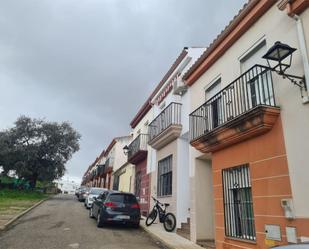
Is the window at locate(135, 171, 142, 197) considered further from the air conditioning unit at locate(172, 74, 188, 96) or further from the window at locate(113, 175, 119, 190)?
the window at locate(113, 175, 119, 190)

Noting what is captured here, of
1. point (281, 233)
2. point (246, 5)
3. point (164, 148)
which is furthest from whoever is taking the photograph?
point (164, 148)

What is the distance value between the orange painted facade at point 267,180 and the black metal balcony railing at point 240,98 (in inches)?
32.1

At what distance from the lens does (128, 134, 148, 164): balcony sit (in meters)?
17.4

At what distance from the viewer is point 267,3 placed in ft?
23.6

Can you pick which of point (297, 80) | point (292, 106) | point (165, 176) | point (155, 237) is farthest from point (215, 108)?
point (165, 176)

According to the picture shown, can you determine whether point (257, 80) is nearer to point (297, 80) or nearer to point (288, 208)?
point (297, 80)

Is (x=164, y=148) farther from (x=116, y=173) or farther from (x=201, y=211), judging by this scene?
(x=116, y=173)

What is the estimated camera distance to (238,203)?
301 inches

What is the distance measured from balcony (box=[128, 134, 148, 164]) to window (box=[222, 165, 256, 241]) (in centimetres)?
939

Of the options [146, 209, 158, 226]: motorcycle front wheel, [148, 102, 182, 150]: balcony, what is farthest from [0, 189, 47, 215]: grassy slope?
[148, 102, 182, 150]: balcony

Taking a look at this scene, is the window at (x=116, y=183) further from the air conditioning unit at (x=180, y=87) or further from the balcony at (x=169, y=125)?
the air conditioning unit at (x=180, y=87)

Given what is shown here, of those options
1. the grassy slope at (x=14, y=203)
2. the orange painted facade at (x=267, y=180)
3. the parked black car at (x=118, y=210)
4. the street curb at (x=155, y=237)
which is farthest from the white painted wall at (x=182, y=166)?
the grassy slope at (x=14, y=203)

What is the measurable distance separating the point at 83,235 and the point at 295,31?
871 centimetres

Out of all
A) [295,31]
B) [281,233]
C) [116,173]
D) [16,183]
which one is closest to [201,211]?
[281,233]
